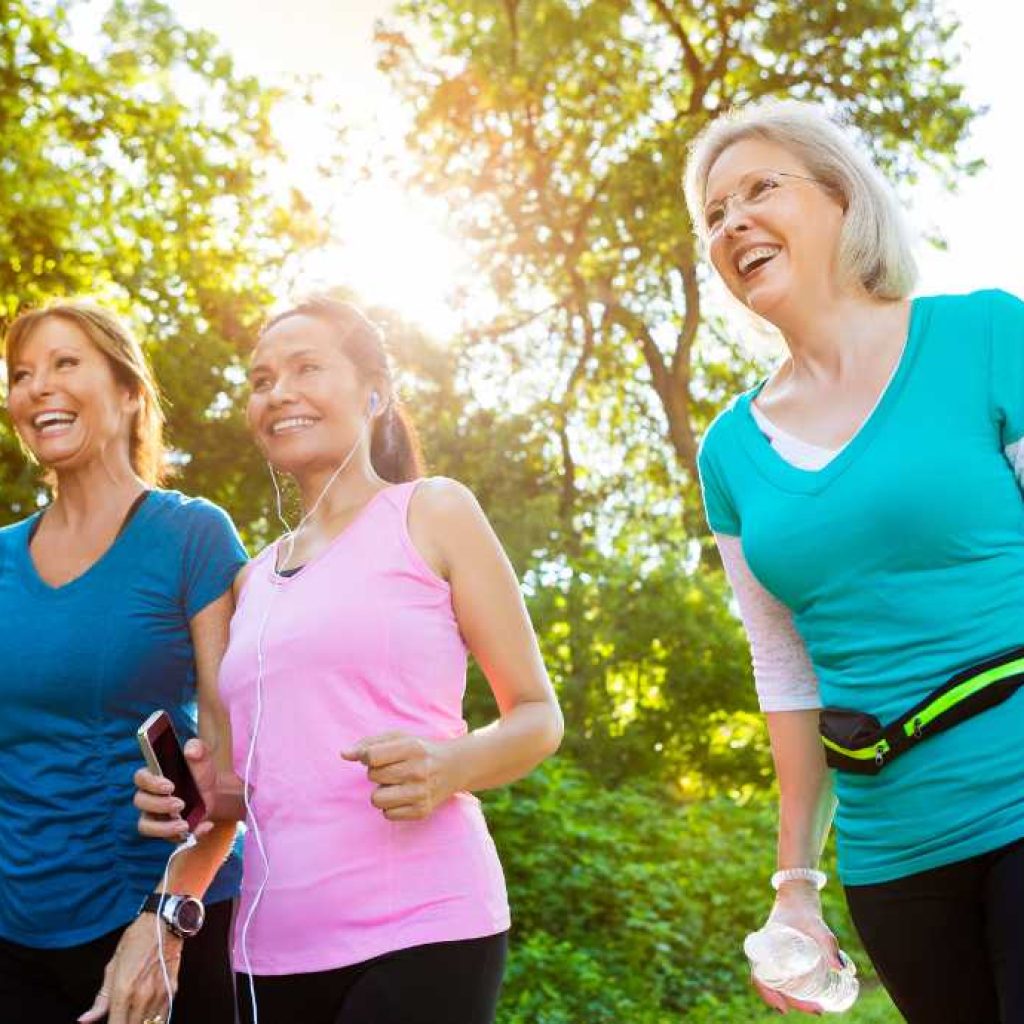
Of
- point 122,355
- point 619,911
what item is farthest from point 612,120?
point 122,355

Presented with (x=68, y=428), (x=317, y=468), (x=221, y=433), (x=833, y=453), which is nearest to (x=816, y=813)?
(x=833, y=453)

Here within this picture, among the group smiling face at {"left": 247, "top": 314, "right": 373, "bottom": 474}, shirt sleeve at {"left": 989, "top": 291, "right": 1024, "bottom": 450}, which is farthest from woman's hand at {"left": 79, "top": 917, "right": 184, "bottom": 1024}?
shirt sleeve at {"left": 989, "top": 291, "right": 1024, "bottom": 450}

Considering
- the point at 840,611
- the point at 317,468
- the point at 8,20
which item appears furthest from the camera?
the point at 8,20

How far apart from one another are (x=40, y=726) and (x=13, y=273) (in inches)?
285

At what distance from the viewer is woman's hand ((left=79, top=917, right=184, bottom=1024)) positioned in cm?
263

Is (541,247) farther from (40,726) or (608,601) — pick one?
(40,726)

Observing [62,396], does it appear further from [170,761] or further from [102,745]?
[170,761]

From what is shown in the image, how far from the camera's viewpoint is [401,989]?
7.85 feet

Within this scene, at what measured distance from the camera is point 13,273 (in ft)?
31.0

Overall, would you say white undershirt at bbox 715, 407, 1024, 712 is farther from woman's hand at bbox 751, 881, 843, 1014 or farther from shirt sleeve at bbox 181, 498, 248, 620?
shirt sleeve at bbox 181, 498, 248, 620

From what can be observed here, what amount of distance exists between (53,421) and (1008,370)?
6.57 feet

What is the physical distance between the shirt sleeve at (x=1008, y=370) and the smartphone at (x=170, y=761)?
156 centimetres

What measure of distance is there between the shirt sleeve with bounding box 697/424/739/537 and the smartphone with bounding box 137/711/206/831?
1.10 m

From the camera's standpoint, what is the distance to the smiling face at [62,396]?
10.5 feet
